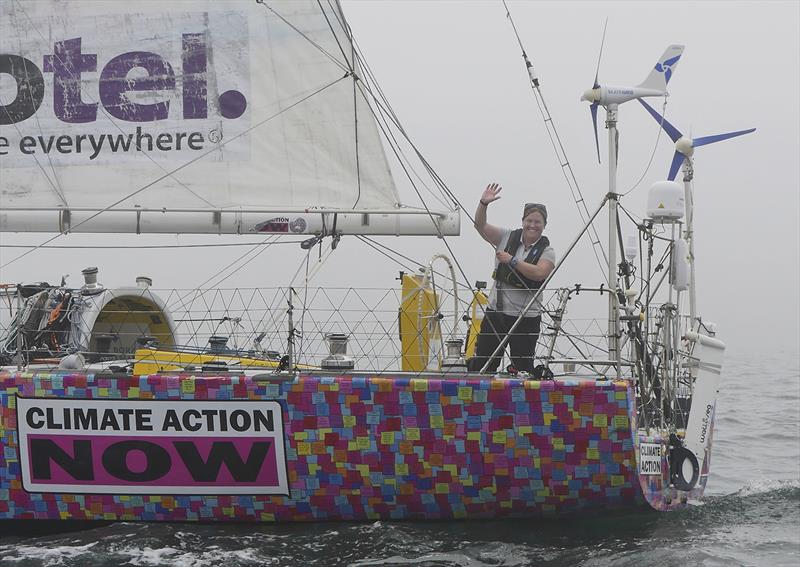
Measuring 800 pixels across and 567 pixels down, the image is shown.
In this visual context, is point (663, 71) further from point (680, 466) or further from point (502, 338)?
point (680, 466)

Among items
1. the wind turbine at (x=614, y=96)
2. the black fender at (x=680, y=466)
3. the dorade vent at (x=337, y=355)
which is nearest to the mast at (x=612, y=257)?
the wind turbine at (x=614, y=96)

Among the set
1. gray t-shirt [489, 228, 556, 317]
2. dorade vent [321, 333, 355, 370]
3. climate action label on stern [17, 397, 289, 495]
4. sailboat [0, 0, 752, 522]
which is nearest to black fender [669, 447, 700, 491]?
sailboat [0, 0, 752, 522]

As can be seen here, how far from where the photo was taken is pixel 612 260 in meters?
7.92

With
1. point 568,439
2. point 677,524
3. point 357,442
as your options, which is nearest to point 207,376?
point 357,442

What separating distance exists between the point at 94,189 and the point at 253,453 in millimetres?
3203

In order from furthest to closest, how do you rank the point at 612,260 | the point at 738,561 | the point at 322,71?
the point at 322,71 < the point at 612,260 < the point at 738,561

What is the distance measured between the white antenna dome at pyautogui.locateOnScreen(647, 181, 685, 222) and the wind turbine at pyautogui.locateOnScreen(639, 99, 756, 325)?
1496mm

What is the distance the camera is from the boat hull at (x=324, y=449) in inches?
287

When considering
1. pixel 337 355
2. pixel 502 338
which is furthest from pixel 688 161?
pixel 337 355

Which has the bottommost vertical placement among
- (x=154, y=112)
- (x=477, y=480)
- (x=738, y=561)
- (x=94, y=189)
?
(x=738, y=561)

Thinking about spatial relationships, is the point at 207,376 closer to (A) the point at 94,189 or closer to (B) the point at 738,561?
(A) the point at 94,189

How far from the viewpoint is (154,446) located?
744cm

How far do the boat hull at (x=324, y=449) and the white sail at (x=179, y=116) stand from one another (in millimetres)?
2287

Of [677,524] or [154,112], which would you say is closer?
[677,524]
